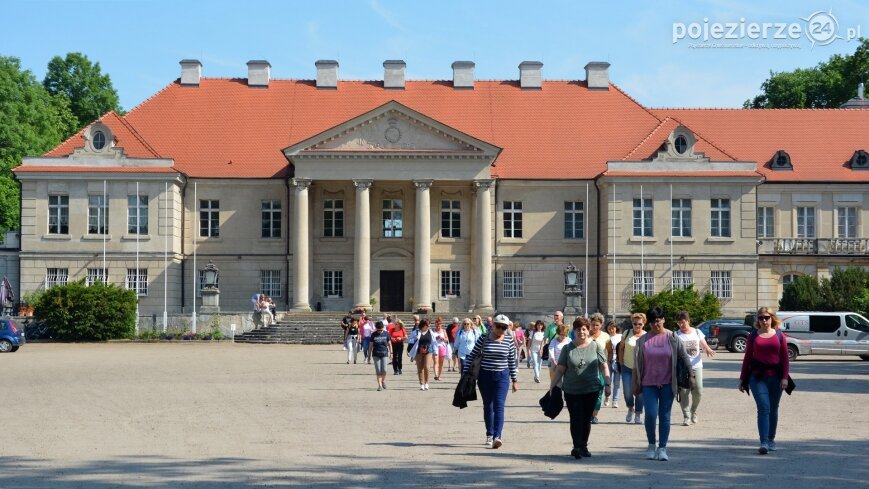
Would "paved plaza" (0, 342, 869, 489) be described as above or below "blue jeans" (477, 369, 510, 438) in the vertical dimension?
below

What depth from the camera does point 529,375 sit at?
32.8 m

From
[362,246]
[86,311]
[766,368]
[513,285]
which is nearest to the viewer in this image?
[766,368]

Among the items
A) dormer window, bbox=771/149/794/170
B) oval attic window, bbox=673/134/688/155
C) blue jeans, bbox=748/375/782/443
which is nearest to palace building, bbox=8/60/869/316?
oval attic window, bbox=673/134/688/155

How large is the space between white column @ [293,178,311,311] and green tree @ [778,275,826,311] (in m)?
22.2

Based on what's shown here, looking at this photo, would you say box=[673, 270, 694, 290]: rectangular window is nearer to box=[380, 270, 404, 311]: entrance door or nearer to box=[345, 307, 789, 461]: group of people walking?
box=[380, 270, 404, 311]: entrance door

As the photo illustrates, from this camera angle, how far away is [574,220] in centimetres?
5897

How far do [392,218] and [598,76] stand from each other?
1418 cm

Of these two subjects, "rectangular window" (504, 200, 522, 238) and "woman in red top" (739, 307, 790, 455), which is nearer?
"woman in red top" (739, 307, 790, 455)

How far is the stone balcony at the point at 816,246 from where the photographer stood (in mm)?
58500

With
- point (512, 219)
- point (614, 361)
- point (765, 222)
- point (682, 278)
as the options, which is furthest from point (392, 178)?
point (614, 361)

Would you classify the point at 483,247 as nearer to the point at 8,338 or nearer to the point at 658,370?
the point at 8,338

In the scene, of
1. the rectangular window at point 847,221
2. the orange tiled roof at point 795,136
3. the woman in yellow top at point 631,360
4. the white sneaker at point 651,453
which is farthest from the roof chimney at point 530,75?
the white sneaker at point 651,453

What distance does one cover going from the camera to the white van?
40.6 metres

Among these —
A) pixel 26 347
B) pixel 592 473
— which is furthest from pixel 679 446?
pixel 26 347
